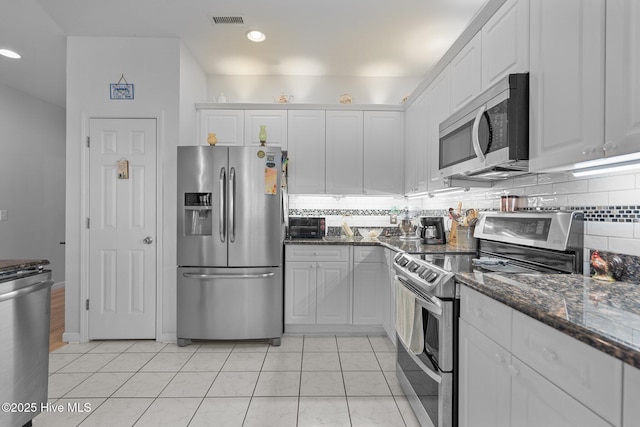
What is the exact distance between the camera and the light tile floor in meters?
1.94

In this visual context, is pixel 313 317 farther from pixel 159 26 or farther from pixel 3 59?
pixel 3 59

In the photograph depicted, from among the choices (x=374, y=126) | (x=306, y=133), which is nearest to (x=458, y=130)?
(x=374, y=126)

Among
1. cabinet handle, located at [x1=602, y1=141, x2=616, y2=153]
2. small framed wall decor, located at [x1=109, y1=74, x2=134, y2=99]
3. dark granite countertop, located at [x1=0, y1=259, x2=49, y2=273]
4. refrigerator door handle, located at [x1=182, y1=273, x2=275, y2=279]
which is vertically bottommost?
refrigerator door handle, located at [x1=182, y1=273, x2=275, y2=279]

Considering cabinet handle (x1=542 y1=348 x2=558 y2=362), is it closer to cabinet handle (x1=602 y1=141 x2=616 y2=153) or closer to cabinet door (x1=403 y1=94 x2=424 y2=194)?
cabinet handle (x1=602 y1=141 x2=616 y2=153)

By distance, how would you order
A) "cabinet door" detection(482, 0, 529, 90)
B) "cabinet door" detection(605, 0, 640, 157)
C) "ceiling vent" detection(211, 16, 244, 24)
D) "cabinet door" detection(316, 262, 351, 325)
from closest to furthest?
1. "cabinet door" detection(605, 0, 640, 157)
2. "cabinet door" detection(482, 0, 529, 90)
3. "ceiling vent" detection(211, 16, 244, 24)
4. "cabinet door" detection(316, 262, 351, 325)

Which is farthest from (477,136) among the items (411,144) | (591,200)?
(411,144)

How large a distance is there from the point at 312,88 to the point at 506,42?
2.48m

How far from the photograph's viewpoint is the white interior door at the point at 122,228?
308 centimetres

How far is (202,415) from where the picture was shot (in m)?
1.95

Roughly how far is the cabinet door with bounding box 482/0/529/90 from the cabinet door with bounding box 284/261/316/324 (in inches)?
84.8

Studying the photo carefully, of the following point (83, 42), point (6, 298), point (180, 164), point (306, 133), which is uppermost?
point (83, 42)

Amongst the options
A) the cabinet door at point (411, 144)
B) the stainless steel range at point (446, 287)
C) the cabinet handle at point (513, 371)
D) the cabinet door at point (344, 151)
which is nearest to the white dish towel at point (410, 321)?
the stainless steel range at point (446, 287)

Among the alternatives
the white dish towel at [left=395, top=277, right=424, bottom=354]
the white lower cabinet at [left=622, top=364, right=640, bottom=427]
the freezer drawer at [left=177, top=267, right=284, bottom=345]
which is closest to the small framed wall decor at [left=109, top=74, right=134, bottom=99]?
the freezer drawer at [left=177, top=267, right=284, bottom=345]

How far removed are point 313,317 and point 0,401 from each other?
7.30ft
